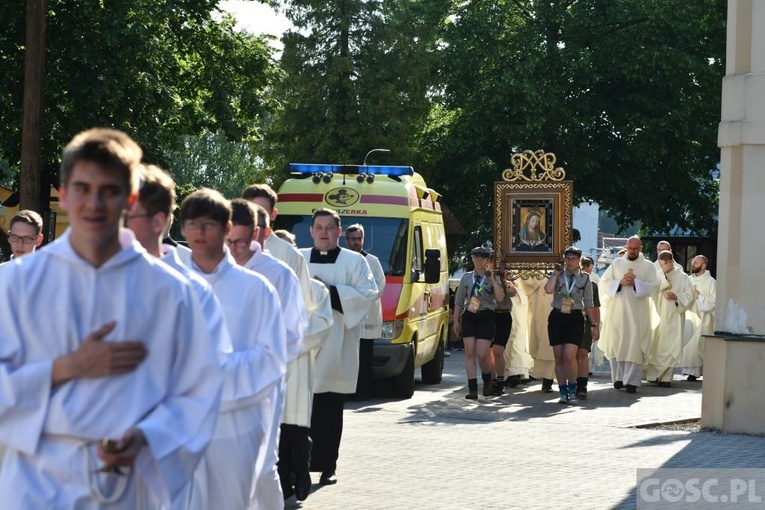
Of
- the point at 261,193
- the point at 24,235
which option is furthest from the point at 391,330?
the point at 261,193

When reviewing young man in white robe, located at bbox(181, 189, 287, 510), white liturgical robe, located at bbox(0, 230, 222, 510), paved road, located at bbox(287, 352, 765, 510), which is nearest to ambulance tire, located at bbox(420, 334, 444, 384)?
paved road, located at bbox(287, 352, 765, 510)

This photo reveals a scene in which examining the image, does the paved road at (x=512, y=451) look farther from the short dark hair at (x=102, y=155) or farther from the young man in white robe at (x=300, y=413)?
the short dark hair at (x=102, y=155)

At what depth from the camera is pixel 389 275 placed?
59.1 ft

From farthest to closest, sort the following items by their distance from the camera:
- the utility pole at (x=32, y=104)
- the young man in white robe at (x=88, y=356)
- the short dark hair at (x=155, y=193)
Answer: the utility pole at (x=32, y=104) → the short dark hair at (x=155, y=193) → the young man in white robe at (x=88, y=356)

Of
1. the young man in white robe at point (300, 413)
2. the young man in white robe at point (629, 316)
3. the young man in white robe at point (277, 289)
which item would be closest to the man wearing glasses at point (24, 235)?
the young man in white robe at point (300, 413)

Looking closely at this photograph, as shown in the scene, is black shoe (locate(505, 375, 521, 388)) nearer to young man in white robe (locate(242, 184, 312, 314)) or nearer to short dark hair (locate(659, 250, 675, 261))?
short dark hair (locate(659, 250, 675, 261))

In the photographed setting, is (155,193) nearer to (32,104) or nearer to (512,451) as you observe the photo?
(512,451)

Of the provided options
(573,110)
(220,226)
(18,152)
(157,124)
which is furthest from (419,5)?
(220,226)

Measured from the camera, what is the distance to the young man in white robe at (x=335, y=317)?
34.6 ft

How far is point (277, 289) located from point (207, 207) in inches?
55.6

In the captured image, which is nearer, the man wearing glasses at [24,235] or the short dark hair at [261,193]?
the short dark hair at [261,193]

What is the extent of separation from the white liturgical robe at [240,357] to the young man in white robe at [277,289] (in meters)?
0.67

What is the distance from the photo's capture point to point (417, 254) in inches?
733

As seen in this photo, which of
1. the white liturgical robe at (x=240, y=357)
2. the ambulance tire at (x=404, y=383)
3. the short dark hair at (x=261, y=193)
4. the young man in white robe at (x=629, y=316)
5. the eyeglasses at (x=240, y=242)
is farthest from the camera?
the young man in white robe at (x=629, y=316)
